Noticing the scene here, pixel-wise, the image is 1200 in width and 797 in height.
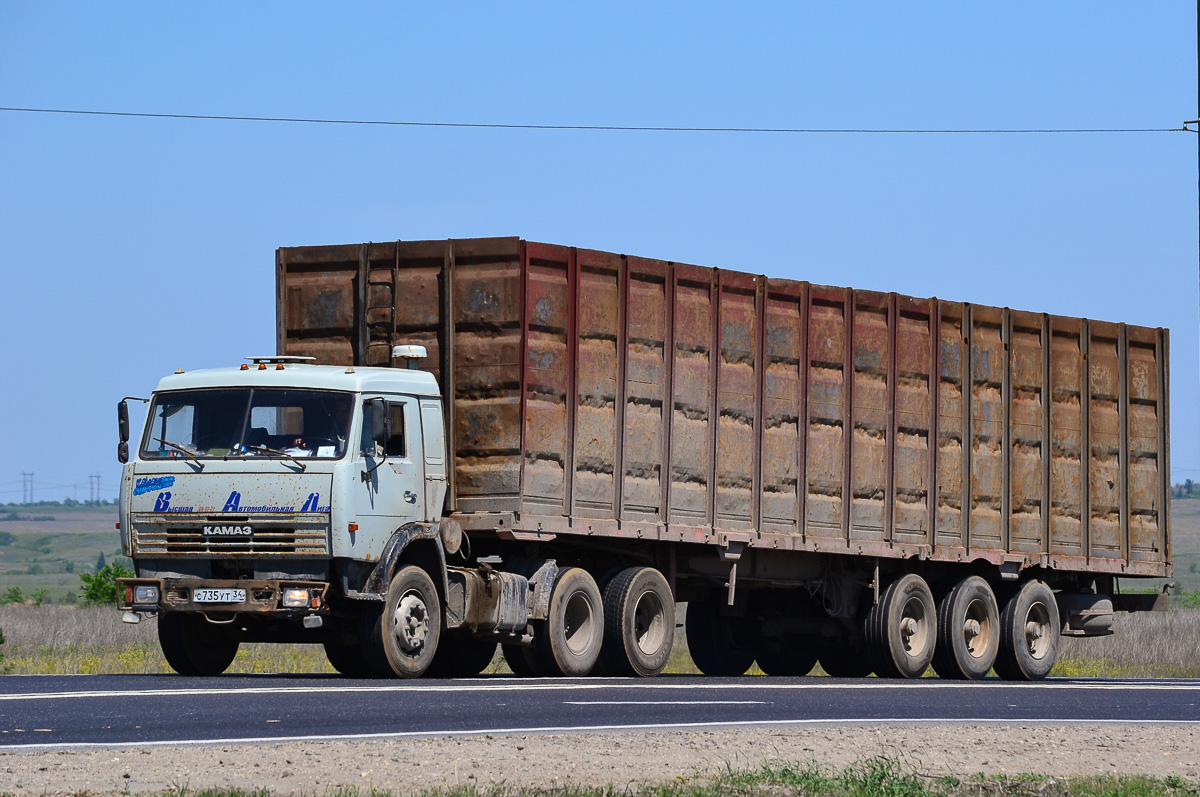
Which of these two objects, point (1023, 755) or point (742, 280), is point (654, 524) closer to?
point (742, 280)

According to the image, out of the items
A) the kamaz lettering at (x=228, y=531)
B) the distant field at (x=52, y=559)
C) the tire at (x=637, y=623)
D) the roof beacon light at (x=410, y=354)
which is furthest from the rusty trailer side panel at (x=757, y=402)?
the distant field at (x=52, y=559)

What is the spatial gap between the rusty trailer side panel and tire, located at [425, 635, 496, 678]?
2450mm

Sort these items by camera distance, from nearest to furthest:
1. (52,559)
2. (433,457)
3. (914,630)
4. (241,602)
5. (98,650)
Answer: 1. (241,602)
2. (433,457)
3. (914,630)
4. (98,650)
5. (52,559)

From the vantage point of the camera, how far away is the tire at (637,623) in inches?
702

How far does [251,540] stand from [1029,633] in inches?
420

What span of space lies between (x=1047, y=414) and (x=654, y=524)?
638cm

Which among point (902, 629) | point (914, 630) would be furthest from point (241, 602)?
point (914, 630)

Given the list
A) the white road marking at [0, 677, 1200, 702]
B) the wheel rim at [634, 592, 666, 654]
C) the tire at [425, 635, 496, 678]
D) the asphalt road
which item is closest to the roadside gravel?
the asphalt road

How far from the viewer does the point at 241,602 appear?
1522cm

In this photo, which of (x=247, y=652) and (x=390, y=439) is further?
(x=247, y=652)

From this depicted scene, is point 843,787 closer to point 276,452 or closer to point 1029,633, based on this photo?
point 276,452

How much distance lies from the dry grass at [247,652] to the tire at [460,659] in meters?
3.63

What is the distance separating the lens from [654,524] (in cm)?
1812

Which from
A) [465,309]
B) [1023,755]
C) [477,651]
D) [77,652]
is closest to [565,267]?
[465,309]
